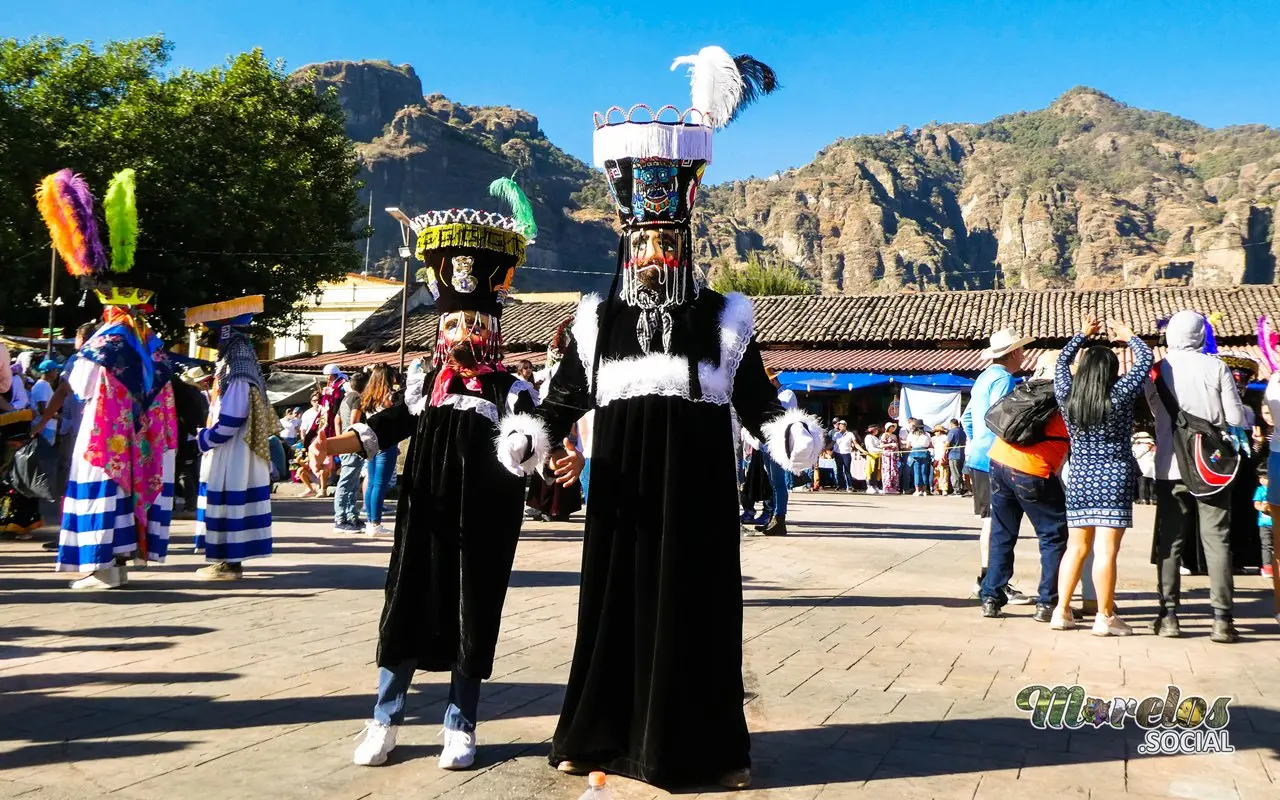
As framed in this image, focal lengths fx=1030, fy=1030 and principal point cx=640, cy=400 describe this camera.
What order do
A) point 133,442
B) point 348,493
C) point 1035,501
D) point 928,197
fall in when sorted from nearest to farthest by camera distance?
point 1035,501
point 133,442
point 348,493
point 928,197

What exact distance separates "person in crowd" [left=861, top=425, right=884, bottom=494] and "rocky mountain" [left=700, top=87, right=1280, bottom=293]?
3438 inches

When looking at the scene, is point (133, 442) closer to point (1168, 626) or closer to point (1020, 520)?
point (1020, 520)

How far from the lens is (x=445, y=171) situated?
388 ft

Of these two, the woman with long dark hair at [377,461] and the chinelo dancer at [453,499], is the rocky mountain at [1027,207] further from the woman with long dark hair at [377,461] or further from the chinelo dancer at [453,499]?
the chinelo dancer at [453,499]

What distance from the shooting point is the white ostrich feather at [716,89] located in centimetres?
419

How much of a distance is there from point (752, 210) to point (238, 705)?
479 feet

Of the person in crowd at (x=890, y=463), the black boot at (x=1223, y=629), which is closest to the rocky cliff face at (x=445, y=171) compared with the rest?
the person in crowd at (x=890, y=463)

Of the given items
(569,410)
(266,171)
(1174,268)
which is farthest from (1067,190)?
(569,410)

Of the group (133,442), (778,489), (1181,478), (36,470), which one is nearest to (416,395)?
(133,442)

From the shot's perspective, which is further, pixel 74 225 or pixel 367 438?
→ pixel 74 225

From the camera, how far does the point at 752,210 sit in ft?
481

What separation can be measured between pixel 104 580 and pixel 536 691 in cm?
427

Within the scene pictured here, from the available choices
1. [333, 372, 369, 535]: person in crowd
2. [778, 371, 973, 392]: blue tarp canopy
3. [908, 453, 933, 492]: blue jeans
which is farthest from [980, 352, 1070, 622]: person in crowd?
[778, 371, 973, 392]: blue tarp canopy

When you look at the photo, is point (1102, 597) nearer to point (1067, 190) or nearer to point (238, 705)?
point (238, 705)
